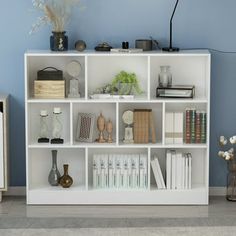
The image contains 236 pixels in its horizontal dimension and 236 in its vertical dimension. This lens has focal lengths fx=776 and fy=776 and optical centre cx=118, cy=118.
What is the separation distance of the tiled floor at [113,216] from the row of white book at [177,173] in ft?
0.55

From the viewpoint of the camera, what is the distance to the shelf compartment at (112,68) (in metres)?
5.50

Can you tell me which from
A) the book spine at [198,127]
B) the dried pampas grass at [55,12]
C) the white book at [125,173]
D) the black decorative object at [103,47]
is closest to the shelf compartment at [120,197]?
the white book at [125,173]

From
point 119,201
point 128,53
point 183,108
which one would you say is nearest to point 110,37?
point 128,53

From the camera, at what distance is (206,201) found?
5426mm

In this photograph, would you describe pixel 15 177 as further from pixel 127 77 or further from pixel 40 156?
pixel 127 77

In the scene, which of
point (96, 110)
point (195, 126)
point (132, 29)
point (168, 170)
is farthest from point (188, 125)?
point (132, 29)

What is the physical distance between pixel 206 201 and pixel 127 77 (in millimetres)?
1029

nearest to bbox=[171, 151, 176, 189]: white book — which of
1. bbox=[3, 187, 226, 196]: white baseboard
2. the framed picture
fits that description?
bbox=[3, 187, 226, 196]: white baseboard

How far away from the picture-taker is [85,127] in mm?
5488

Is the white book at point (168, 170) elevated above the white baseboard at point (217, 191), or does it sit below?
above

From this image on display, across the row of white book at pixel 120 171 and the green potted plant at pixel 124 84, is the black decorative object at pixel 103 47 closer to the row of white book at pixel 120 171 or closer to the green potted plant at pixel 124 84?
the green potted plant at pixel 124 84

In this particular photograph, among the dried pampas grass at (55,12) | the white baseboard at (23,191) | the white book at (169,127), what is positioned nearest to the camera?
the dried pampas grass at (55,12)

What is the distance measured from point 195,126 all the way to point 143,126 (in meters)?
0.36

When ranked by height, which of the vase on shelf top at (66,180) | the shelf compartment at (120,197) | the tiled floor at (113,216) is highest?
the vase on shelf top at (66,180)
